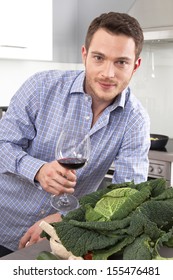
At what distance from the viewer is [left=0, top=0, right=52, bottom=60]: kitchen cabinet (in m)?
2.54

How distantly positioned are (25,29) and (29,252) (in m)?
1.97

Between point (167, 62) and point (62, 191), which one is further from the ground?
point (167, 62)

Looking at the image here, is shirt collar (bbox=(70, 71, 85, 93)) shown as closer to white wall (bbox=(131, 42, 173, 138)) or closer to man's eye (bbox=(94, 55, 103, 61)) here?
man's eye (bbox=(94, 55, 103, 61))

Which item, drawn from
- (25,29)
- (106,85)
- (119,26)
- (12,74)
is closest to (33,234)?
(106,85)

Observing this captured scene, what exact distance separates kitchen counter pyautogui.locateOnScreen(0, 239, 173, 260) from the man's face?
0.58 meters

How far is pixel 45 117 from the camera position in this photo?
59.6 inches

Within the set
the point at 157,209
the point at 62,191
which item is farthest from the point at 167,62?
the point at 157,209

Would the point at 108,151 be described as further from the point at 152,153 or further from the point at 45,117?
the point at 152,153

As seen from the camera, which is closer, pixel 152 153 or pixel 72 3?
pixel 152 153

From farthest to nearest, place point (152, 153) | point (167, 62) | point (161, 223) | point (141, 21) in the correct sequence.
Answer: point (167, 62)
point (141, 21)
point (152, 153)
point (161, 223)

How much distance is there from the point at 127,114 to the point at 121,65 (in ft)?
0.76

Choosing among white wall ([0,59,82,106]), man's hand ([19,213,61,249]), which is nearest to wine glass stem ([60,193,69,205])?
man's hand ([19,213,61,249])

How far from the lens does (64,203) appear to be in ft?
3.88

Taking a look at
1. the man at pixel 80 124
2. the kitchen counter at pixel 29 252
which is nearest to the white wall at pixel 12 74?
the man at pixel 80 124
